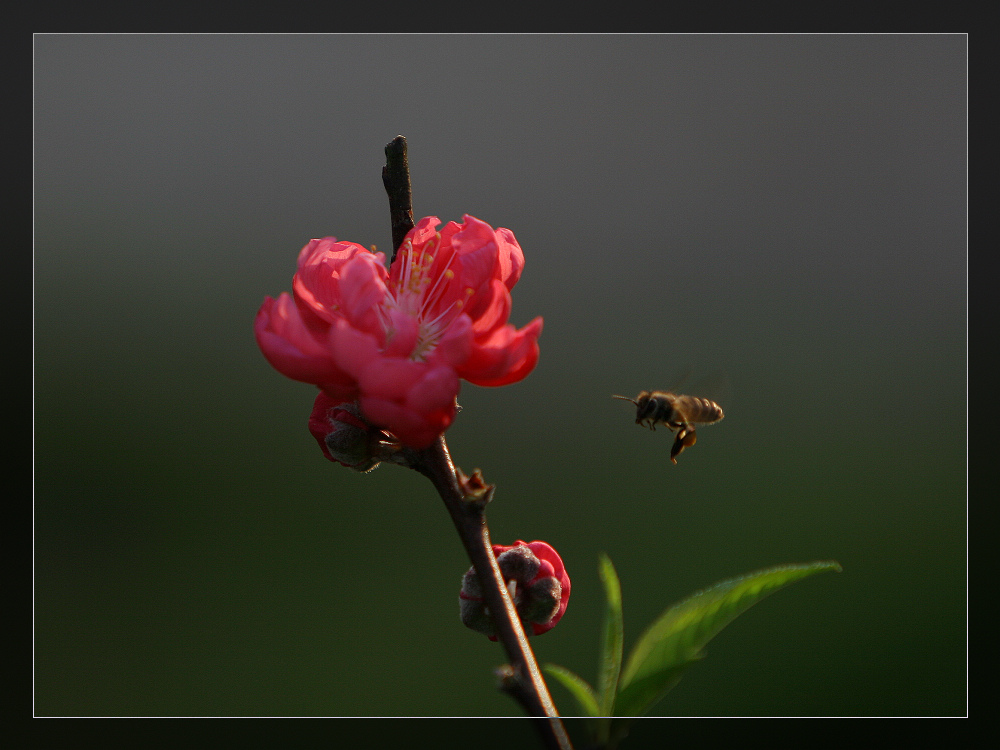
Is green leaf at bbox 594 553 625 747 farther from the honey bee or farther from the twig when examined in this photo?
the honey bee

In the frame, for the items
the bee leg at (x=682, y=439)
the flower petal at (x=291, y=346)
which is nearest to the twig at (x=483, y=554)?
the flower petal at (x=291, y=346)

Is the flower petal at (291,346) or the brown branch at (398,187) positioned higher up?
the brown branch at (398,187)

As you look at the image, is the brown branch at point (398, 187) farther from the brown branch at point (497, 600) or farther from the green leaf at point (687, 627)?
the green leaf at point (687, 627)

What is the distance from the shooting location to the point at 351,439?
652 mm

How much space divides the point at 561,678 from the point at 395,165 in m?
0.45

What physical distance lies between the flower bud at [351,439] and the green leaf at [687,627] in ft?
0.93

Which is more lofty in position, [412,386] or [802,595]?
[412,386]

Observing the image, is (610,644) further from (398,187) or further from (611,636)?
(398,187)

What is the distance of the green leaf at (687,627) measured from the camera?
2.09ft

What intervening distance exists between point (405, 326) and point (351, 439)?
103 mm

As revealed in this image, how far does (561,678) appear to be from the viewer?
677 mm
